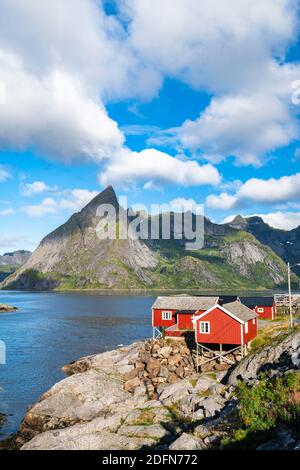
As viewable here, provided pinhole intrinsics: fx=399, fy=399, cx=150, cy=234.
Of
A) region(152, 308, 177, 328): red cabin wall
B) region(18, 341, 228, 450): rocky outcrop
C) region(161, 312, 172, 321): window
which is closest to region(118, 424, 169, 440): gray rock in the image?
region(18, 341, 228, 450): rocky outcrop

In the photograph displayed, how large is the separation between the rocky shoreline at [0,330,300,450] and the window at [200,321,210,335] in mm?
3877

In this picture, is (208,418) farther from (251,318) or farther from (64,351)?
(64,351)

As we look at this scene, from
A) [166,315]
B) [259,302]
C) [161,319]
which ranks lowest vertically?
[161,319]

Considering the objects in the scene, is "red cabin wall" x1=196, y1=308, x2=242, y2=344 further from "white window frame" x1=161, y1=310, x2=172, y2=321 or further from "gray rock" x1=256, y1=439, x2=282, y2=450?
"gray rock" x1=256, y1=439, x2=282, y2=450

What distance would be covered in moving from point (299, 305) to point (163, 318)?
101 feet

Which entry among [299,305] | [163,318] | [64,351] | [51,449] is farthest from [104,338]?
[51,449]

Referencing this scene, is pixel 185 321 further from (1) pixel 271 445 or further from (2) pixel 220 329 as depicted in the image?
(1) pixel 271 445

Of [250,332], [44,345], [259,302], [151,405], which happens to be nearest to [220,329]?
[250,332]

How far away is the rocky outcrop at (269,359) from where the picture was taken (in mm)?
36406

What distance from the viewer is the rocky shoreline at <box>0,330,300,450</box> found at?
90.9 ft

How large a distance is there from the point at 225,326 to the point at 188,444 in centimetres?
2493

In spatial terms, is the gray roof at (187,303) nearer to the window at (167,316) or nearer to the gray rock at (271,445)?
the window at (167,316)

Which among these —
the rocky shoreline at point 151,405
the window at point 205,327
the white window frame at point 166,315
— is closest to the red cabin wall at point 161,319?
the white window frame at point 166,315

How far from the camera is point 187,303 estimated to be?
6194 centimetres
